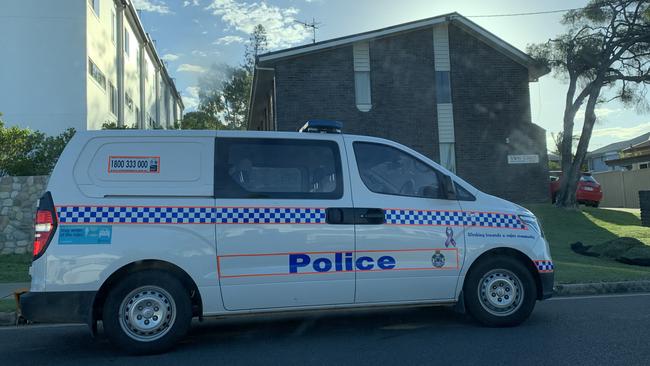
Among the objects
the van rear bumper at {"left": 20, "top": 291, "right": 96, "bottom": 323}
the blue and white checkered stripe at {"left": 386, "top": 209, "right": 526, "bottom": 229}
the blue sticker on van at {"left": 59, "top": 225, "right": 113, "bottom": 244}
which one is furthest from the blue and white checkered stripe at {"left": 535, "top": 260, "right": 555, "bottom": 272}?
the van rear bumper at {"left": 20, "top": 291, "right": 96, "bottom": 323}

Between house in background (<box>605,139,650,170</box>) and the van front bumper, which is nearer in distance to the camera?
the van front bumper

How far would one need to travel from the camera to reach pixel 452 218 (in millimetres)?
5570

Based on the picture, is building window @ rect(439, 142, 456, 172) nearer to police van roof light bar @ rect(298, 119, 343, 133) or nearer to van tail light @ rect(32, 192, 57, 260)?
police van roof light bar @ rect(298, 119, 343, 133)

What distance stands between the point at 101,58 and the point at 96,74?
1.04m

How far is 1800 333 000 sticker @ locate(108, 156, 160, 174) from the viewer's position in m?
4.94

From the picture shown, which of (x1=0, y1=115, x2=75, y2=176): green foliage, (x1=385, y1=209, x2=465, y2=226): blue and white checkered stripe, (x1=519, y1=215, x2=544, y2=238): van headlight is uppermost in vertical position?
(x1=0, y1=115, x2=75, y2=176): green foliage

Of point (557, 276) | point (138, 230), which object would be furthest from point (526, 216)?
point (138, 230)

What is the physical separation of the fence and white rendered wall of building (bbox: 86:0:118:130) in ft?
79.8

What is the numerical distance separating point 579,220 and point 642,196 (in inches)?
73.6

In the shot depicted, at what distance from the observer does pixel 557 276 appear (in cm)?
838

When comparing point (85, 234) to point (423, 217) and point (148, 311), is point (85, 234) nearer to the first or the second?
point (148, 311)

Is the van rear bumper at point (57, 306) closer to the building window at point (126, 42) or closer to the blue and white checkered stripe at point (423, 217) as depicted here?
the blue and white checkered stripe at point (423, 217)

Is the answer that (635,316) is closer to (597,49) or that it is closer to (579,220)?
(579,220)

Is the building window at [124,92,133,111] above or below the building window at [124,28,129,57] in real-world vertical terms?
below
